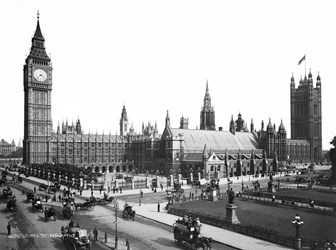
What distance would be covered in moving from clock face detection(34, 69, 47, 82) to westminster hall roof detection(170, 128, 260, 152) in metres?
48.7

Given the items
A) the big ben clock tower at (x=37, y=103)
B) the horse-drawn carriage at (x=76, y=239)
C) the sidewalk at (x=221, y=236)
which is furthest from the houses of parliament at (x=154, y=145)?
the horse-drawn carriage at (x=76, y=239)

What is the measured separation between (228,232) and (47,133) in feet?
292

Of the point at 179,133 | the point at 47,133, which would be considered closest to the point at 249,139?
the point at 179,133

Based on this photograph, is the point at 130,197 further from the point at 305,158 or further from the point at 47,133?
the point at 305,158

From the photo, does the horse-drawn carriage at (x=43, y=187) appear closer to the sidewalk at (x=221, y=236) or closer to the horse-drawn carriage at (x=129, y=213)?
the sidewalk at (x=221, y=236)

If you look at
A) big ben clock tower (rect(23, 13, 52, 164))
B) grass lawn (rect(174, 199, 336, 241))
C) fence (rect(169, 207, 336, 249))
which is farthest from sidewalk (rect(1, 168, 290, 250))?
big ben clock tower (rect(23, 13, 52, 164))

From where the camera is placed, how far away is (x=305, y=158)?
139 m

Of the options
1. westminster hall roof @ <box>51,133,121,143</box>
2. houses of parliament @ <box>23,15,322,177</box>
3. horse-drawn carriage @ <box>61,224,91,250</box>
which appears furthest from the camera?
westminster hall roof @ <box>51,133,121,143</box>

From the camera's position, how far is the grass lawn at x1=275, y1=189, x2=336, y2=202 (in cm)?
4659

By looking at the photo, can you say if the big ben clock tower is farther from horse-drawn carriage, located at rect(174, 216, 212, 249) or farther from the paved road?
horse-drawn carriage, located at rect(174, 216, 212, 249)

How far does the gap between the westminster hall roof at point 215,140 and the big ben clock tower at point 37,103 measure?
43.4m

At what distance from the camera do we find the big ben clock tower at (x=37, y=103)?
4063 inches

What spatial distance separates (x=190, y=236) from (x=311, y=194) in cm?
3454

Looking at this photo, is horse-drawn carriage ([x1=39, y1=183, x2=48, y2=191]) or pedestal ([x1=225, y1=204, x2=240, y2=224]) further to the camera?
horse-drawn carriage ([x1=39, y1=183, x2=48, y2=191])
